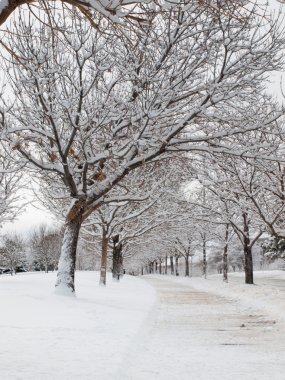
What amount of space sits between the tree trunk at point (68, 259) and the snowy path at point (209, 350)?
3.20 metres

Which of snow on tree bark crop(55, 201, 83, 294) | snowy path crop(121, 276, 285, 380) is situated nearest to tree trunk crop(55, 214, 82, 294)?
snow on tree bark crop(55, 201, 83, 294)

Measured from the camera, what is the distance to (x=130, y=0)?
427 cm

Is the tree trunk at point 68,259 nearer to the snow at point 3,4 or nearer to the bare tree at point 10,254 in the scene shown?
the snow at point 3,4

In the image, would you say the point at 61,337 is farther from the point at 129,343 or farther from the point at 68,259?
the point at 68,259

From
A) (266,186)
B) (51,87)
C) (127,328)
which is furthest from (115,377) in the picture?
(266,186)

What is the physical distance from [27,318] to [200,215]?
67.0 feet

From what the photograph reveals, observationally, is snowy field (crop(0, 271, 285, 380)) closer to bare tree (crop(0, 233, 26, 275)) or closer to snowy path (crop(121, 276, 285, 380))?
snowy path (crop(121, 276, 285, 380))

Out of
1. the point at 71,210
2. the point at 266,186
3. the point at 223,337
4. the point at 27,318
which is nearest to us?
the point at 223,337

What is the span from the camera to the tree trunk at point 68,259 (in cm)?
1305

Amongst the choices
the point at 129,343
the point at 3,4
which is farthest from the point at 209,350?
the point at 3,4

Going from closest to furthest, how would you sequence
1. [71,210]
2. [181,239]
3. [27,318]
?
[27,318]
[71,210]
[181,239]

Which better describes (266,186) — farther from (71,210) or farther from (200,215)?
(200,215)

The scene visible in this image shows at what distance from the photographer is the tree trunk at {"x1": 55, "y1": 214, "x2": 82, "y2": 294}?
13055 mm

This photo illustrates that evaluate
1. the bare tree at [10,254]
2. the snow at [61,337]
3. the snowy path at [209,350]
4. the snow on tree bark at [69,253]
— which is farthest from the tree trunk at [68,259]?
the bare tree at [10,254]
